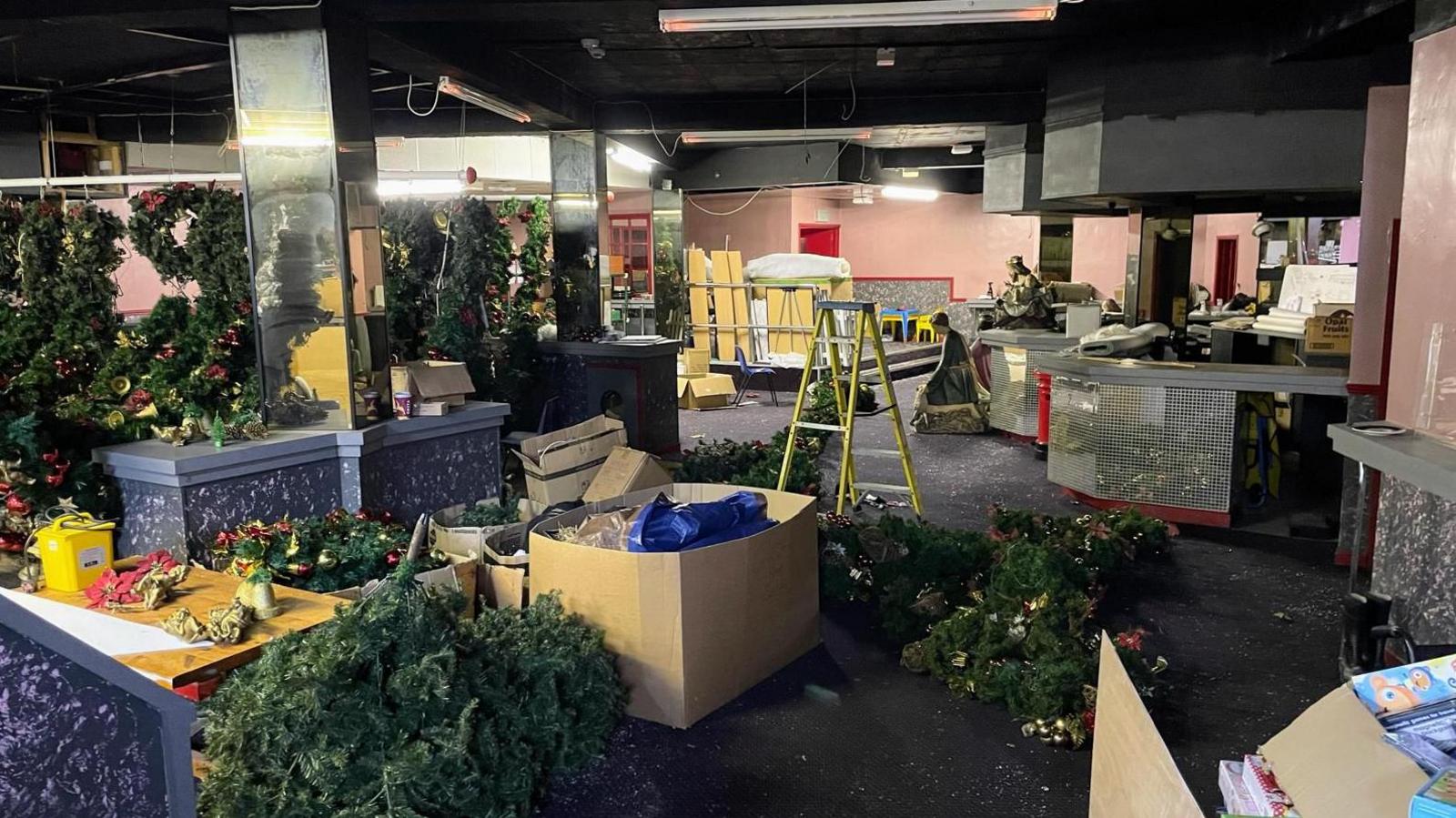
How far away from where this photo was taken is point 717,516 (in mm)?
3881

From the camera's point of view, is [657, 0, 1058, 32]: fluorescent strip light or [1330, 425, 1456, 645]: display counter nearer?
[1330, 425, 1456, 645]: display counter

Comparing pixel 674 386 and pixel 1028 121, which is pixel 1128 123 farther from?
pixel 674 386

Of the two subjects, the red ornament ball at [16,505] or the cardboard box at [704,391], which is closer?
the red ornament ball at [16,505]

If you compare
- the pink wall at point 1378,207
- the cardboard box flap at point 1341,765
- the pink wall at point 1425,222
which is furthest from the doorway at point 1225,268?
the cardboard box flap at point 1341,765

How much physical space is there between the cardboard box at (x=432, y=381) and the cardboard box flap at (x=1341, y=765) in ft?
14.1

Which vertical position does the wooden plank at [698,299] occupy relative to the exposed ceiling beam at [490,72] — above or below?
below

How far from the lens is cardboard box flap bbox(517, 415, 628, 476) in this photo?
18.6ft

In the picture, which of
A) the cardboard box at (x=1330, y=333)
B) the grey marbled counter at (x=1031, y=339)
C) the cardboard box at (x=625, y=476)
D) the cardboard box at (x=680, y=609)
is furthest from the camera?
the grey marbled counter at (x=1031, y=339)

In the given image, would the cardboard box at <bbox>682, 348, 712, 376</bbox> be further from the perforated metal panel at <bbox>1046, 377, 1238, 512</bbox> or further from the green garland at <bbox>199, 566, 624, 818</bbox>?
the green garland at <bbox>199, 566, 624, 818</bbox>

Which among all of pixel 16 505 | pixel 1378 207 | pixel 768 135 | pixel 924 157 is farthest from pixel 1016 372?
pixel 16 505

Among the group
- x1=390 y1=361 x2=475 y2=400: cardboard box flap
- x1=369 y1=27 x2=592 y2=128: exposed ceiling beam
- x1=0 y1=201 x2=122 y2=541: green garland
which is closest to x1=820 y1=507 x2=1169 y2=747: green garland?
x1=390 y1=361 x2=475 y2=400: cardboard box flap

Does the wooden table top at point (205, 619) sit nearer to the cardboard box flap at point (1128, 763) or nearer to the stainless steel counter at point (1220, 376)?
the cardboard box flap at point (1128, 763)

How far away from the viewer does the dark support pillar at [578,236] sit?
8641mm

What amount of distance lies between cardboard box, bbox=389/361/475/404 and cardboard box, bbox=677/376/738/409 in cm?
660
